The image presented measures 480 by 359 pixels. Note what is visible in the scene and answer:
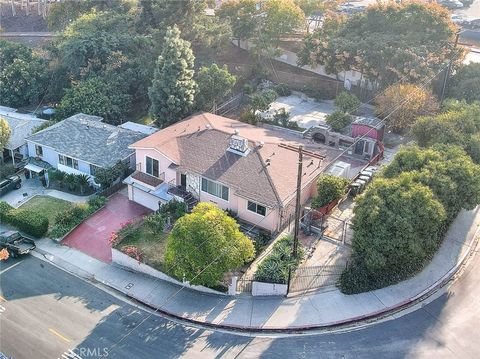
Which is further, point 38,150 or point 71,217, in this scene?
point 38,150

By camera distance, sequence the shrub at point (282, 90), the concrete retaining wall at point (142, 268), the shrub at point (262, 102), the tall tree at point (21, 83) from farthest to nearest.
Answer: the shrub at point (282, 90) → the tall tree at point (21, 83) → the shrub at point (262, 102) → the concrete retaining wall at point (142, 268)

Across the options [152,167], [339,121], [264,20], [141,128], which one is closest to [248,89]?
[264,20]

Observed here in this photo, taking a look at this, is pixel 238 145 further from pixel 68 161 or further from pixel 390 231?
pixel 68 161

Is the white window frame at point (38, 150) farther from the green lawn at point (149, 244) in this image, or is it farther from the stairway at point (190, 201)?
the stairway at point (190, 201)

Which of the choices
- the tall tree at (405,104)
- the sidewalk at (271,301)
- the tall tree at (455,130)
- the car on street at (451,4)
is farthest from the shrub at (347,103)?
the car on street at (451,4)

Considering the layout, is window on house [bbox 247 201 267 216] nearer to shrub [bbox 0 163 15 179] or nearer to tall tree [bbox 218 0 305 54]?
shrub [bbox 0 163 15 179]

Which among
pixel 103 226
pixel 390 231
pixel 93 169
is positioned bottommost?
pixel 103 226

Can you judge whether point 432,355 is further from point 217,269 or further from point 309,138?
point 309,138
